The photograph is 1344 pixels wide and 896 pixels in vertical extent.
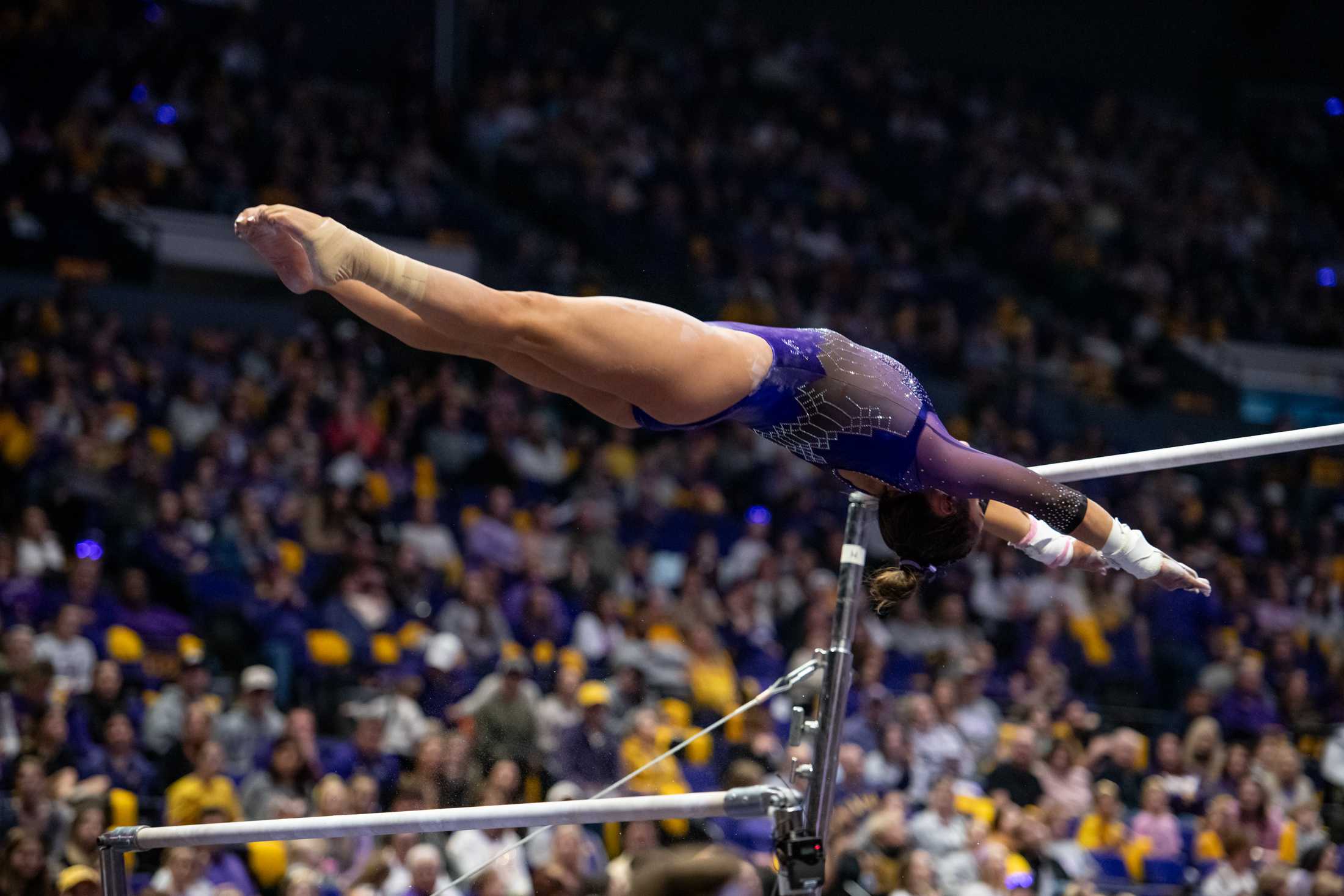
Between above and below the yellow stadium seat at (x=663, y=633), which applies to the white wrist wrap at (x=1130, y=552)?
below

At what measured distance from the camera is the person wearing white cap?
6.68 metres

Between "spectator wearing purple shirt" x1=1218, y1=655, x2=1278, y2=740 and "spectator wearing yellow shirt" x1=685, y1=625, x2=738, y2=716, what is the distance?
3.29 meters

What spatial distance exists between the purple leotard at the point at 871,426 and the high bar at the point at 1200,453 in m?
0.25

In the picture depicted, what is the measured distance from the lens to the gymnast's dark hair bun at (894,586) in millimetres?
3951

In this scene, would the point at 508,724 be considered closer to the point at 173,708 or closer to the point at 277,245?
the point at 173,708

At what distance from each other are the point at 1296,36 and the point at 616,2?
9461mm

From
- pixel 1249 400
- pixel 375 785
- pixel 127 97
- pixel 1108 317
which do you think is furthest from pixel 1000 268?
pixel 375 785

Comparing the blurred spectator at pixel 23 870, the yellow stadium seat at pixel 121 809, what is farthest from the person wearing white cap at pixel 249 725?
the blurred spectator at pixel 23 870

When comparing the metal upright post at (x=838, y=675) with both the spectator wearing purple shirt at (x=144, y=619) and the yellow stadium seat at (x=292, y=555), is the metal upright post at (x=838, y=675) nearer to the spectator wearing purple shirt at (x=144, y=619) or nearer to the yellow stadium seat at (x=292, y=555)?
the spectator wearing purple shirt at (x=144, y=619)

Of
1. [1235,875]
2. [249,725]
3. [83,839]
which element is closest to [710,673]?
[249,725]

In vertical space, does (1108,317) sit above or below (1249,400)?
above

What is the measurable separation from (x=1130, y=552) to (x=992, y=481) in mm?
487

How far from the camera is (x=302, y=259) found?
3348mm

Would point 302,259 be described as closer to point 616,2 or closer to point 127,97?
point 127,97
